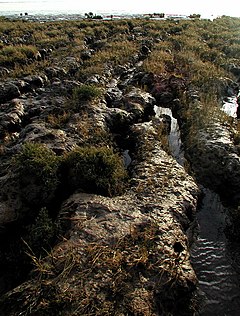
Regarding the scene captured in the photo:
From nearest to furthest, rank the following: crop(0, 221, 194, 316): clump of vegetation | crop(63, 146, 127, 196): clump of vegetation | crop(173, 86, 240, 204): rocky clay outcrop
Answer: crop(0, 221, 194, 316): clump of vegetation
crop(63, 146, 127, 196): clump of vegetation
crop(173, 86, 240, 204): rocky clay outcrop

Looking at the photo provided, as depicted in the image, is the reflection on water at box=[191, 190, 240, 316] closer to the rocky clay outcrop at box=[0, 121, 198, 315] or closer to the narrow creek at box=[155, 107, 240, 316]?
the narrow creek at box=[155, 107, 240, 316]

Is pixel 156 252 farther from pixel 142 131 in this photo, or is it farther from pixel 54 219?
pixel 142 131

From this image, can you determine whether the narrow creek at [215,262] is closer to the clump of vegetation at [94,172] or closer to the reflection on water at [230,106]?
the clump of vegetation at [94,172]

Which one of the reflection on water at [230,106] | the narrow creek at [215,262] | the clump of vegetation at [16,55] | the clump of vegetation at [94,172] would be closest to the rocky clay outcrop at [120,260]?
the clump of vegetation at [94,172]

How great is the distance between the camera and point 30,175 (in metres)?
10.3

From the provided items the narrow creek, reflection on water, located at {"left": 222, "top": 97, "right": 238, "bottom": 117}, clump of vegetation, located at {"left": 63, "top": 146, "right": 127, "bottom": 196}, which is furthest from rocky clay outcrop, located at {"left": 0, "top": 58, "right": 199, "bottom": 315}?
reflection on water, located at {"left": 222, "top": 97, "right": 238, "bottom": 117}

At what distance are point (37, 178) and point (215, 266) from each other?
6.22 metres

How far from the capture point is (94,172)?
10.5m

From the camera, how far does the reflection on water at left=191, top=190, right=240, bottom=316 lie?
8.07 metres

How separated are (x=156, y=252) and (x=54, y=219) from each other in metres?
3.56

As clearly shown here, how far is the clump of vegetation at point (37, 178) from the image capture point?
10.2m

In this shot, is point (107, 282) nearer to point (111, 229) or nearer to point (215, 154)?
point (111, 229)

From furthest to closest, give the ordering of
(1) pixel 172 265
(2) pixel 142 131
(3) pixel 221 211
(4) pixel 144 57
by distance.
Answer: (4) pixel 144 57, (2) pixel 142 131, (3) pixel 221 211, (1) pixel 172 265

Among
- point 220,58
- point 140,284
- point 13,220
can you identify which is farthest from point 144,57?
point 140,284
